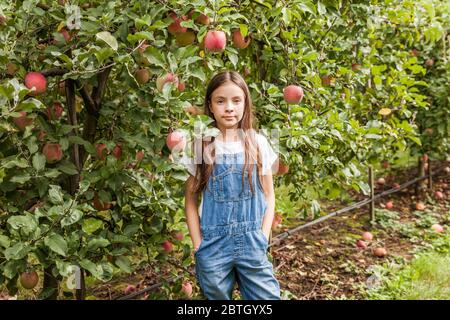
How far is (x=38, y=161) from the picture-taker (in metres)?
1.83

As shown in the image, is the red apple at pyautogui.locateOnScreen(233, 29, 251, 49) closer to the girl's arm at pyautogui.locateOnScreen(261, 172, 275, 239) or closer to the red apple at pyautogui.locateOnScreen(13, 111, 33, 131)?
the girl's arm at pyautogui.locateOnScreen(261, 172, 275, 239)

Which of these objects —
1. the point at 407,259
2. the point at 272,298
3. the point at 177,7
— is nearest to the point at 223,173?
the point at 272,298

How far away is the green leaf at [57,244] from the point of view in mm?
1646

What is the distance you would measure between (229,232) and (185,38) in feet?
2.34

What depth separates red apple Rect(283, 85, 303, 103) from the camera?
2.23 meters

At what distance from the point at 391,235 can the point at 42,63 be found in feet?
9.48

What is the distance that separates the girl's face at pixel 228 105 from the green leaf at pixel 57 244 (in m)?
0.64

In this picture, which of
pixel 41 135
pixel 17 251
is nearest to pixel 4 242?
pixel 17 251

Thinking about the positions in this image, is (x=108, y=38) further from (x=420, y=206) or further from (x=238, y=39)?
(x=420, y=206)

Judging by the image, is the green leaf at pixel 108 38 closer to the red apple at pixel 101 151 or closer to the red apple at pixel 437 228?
the red apple at pixel 101 151

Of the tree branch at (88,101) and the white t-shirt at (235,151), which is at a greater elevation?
the tree branch at (88,101)

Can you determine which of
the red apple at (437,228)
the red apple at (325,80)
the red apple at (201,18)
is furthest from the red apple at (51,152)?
the red apple at (437,228)

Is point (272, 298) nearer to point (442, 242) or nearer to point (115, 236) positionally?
point (115, 236)

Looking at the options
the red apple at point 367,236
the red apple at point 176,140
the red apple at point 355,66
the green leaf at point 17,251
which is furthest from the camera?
the red apple at point 367,236
